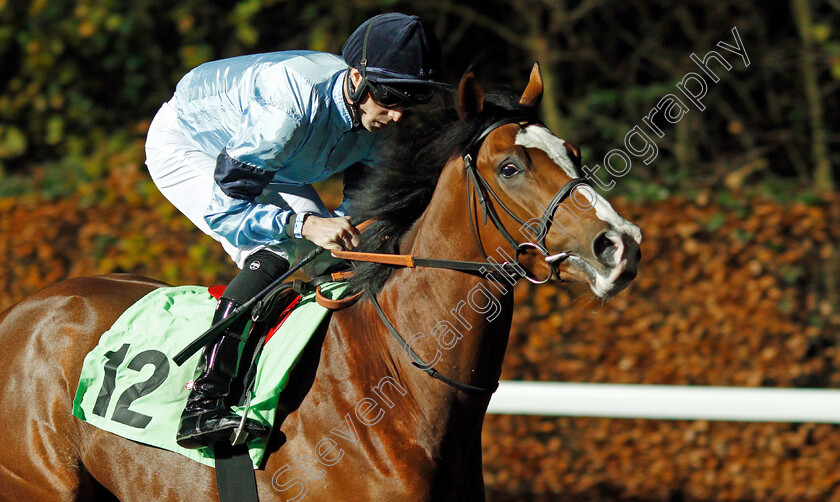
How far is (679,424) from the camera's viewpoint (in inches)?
179

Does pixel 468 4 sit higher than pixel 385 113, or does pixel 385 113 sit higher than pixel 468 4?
pixel 385 113

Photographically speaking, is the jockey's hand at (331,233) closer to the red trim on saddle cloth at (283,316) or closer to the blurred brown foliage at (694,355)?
the red trim on saddle cloth at (283,316)

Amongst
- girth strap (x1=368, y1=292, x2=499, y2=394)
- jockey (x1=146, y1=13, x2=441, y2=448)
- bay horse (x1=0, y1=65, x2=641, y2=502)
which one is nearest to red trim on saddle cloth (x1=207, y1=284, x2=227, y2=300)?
jockey (x1=146, y1=13, x2=441, y2=448)

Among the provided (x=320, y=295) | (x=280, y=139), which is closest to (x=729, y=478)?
(x=320, y=295)

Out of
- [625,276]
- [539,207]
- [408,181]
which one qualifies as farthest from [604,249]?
[408,181]

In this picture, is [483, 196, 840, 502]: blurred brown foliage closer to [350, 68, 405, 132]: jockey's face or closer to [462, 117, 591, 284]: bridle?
[350, 68, 405, 132]: jockey's face

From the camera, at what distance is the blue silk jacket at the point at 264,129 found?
2.46 meters

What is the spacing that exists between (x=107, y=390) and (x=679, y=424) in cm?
313

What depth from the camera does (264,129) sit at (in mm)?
2447

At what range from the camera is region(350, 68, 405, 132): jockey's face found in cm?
257

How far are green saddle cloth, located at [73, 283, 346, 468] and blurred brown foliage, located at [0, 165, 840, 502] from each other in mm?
2415

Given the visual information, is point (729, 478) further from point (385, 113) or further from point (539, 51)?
point (539, 51)

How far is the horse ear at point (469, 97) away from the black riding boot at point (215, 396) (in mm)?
904

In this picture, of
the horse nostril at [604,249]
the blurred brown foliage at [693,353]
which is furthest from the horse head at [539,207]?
the blurred brown foliage at [693,353]
